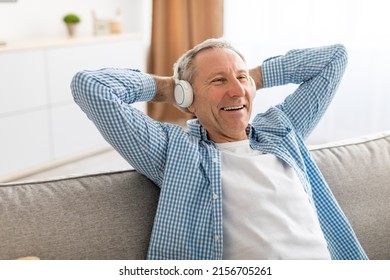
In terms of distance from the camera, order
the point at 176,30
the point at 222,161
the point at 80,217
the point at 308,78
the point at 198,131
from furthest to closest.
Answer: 1. the point at 176,30
2. the point at 308,78
3. the point at 198,131
4. the point at 222,161
5. the point at 80,217

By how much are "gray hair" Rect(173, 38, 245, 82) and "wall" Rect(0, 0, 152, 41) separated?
9.16 ft

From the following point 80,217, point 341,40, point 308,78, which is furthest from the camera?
point 341,40

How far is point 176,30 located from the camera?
16.5 ft

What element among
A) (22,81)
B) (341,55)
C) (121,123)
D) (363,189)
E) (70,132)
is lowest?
(70,132)

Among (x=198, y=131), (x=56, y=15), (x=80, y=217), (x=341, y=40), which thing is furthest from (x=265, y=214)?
(x=56, y=15)

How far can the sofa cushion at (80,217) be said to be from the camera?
1.30 metres

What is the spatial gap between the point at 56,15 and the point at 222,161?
340 centimetres

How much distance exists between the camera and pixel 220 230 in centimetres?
135

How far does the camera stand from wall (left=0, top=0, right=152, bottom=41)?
408 cm

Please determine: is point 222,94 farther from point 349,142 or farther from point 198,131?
point 349,142

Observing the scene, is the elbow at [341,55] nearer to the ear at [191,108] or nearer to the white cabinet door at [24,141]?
the ear at [191,108]

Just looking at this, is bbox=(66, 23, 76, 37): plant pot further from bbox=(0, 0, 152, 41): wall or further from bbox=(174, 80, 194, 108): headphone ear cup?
bbox=(174, 80, 194, 108): headphone ear cup

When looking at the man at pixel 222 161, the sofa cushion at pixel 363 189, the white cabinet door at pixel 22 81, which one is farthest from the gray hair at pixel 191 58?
the white cabinet door at pixel 22 81
